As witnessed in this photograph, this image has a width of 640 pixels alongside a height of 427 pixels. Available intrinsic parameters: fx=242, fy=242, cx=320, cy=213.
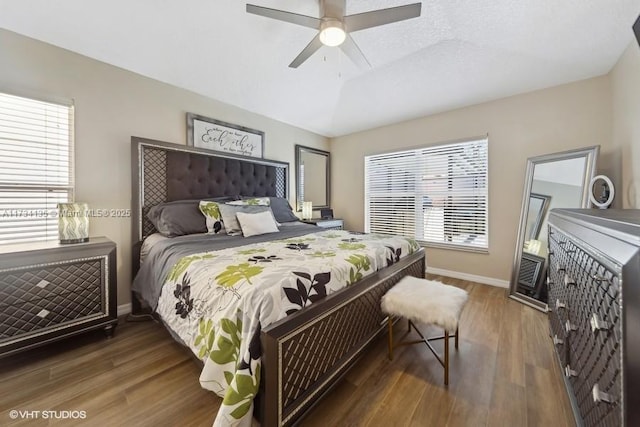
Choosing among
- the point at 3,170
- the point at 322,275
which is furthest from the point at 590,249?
the point at 3,170

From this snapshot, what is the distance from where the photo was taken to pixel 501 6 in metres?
1.91

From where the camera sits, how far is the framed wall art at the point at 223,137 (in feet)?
9.60

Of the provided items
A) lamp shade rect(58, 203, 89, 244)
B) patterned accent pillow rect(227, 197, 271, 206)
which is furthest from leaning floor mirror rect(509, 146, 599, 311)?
lamp shade rect(58, 203, 89, 244)

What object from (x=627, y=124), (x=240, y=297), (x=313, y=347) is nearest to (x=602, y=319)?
(x=313, y=347)

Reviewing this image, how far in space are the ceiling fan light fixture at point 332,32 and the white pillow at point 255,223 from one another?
1678mm

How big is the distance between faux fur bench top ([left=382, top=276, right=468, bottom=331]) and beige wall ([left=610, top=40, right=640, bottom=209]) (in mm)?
1918

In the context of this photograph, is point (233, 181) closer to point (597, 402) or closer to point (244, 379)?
point (244, 379)

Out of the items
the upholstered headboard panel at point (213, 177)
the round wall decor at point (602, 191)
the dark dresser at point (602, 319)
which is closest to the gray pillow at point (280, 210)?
the upholstered headboard panel at point (213, 177)

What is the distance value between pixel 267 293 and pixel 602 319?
50.7 inches

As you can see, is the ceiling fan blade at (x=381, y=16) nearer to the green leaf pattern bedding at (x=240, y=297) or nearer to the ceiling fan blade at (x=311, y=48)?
the ceiling fan blade at (x=311, y=48)

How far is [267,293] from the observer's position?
1114mm

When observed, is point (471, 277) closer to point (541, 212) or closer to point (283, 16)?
point (541, 212)

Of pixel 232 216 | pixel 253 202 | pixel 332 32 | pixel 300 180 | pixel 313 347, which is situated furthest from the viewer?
pixel 300 180

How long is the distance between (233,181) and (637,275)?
11.1 feet
